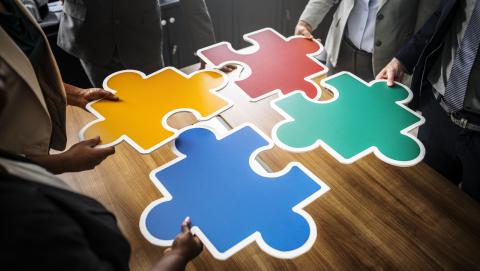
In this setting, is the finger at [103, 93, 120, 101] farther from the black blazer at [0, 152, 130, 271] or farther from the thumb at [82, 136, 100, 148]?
the black blazer at [0, 152, 130, 271]

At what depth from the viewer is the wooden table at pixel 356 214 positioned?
3.23 ft

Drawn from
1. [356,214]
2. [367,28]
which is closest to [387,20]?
[367,28]

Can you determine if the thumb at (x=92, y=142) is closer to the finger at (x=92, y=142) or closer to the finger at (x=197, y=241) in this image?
the finger at (x=92, y=142)

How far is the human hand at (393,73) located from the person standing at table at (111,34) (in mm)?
1214

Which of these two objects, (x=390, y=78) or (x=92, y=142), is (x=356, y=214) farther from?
(x=92, y=142)

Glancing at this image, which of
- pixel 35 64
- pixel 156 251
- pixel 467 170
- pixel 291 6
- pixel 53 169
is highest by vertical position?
pixel 35 64

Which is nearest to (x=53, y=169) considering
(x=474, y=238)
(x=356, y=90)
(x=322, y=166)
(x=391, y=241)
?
(x=322, y=166)

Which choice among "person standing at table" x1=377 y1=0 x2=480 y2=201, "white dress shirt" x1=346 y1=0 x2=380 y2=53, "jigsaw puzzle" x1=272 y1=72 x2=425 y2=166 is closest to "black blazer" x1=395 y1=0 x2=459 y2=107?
"person standing at table" x1=377 y1=0 x2=480 y2=201

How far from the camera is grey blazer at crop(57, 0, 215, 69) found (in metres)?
1.92

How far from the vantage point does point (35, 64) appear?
1.10m

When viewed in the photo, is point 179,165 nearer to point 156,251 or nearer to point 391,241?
point 156,251

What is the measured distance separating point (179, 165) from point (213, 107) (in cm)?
28

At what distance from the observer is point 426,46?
145 centimetres

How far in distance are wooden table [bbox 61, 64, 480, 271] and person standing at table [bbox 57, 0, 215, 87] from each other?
91 cm
